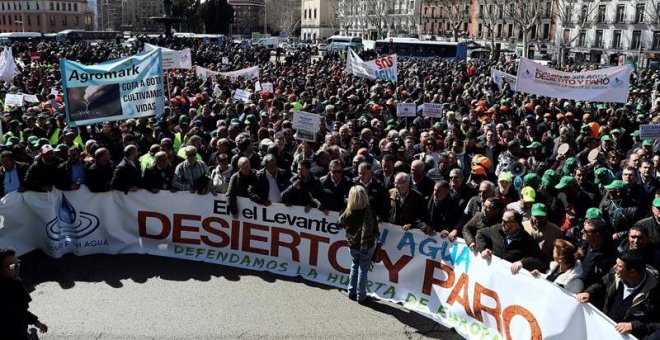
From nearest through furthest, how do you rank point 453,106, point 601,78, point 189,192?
point 189,192
point 601,78
point 453,106

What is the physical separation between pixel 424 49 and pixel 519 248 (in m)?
45.2

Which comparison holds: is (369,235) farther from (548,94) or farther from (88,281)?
(548,94)

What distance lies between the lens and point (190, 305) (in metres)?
6.43

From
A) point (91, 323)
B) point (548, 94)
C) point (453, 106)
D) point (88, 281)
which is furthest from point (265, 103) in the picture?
point (91, 323)

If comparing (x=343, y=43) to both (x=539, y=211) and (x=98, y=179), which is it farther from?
(x=539, y=211)

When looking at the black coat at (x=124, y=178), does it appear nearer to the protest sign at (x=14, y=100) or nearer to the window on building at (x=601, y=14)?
the protest sign at (x=14, y=100)

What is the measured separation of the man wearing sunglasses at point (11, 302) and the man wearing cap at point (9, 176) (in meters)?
3.11

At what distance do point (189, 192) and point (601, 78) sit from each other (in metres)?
9.62

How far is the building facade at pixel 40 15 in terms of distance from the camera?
124m

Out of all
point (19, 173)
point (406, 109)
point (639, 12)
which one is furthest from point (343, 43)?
point (19, 173)

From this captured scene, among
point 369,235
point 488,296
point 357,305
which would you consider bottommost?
point 357,305

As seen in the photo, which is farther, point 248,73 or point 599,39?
point 599,39

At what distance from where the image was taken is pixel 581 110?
15.5 metres

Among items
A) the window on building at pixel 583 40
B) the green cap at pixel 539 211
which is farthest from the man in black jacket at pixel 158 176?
the window on building at pixel 583 40
